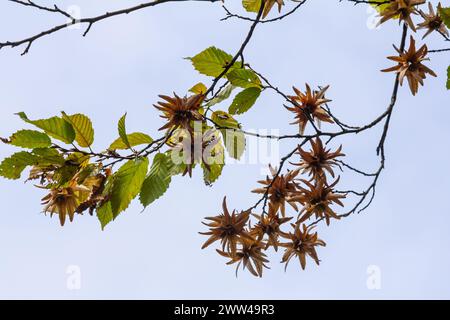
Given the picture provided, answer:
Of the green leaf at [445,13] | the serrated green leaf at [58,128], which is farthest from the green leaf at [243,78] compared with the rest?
the green leaf at [445,13]

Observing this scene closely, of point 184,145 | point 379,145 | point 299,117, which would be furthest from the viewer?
point 379,145

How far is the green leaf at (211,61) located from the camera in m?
3.73

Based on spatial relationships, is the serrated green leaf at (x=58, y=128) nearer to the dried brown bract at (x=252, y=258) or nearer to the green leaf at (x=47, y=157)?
the green leaf at (x=47, y=157)

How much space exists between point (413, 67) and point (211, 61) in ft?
4.11

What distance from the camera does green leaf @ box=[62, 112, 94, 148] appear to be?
11.2 ft

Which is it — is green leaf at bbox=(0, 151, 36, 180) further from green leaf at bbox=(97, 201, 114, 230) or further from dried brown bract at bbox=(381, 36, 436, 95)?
dried brown bract at bbox=(381, 36, 436, 95)

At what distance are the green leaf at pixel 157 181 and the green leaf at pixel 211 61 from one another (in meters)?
0.77

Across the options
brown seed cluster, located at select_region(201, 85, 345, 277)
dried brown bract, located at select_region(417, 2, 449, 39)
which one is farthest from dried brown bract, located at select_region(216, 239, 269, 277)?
dried brown bract, located at select_region(417, 2, 449, 39)

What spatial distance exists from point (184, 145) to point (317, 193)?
976mm

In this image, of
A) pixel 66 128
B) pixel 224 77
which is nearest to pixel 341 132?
pixel 224 77

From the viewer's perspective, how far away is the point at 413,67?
366cm

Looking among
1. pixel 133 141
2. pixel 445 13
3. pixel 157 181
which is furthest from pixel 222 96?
pixel 445 13

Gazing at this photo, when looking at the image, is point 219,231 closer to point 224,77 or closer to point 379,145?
point 224,77

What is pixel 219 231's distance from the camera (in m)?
3.46
